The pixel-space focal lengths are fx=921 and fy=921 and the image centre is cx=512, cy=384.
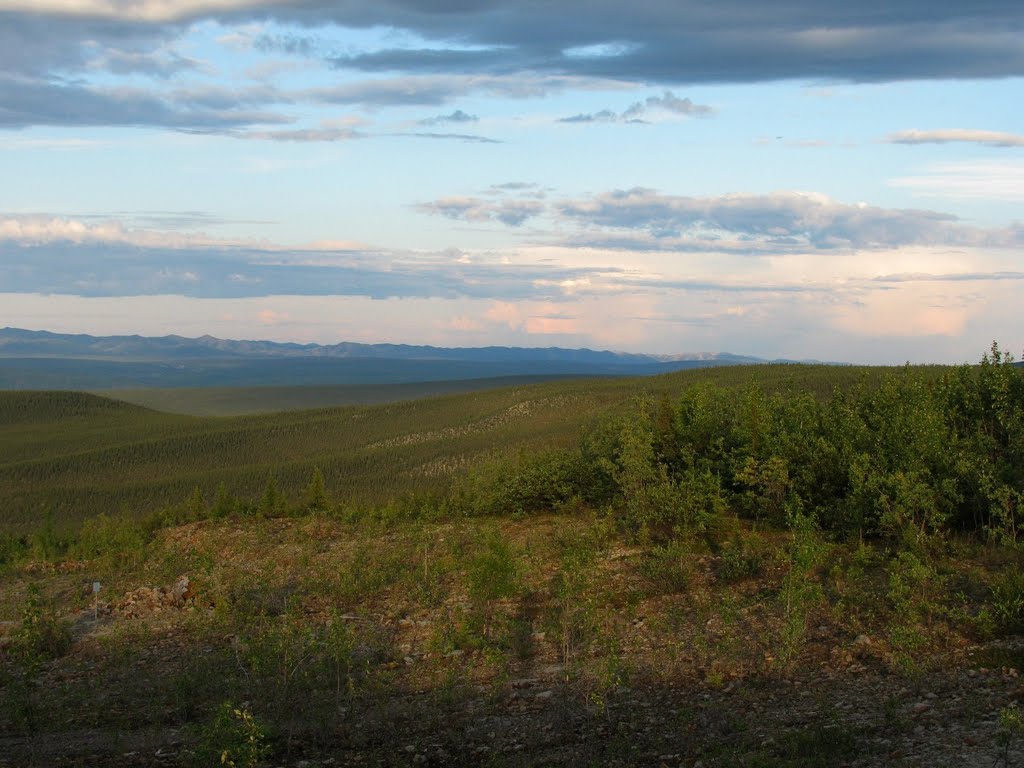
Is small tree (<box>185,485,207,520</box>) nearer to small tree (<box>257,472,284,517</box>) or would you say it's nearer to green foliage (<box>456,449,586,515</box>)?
A: small tree (<box>257,472,284,517</box>)

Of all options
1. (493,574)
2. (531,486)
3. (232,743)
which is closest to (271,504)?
(531,486)

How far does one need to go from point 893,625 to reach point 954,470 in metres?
5.38

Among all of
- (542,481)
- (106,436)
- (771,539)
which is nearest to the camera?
(771,539)

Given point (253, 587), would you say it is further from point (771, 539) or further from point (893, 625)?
point (893, 625)

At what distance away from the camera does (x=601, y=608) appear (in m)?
16.5

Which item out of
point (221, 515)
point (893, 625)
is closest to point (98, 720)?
point (893, 625)

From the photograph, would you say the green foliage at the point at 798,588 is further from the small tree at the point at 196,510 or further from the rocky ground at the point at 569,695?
the small tree at the point at 196,510

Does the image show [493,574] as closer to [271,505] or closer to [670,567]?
[670,567]

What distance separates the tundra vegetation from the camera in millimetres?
11742

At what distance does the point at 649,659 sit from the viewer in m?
14.2

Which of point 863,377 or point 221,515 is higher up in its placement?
point 863,377

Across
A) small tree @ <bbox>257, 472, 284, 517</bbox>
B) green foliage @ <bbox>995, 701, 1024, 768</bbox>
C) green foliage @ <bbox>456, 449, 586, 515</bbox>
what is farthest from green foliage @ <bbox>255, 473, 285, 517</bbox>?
green foliage @ <bbox>995, 701, 1024, 768</bbox>

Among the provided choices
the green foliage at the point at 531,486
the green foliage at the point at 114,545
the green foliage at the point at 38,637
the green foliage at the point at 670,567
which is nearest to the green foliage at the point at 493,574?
the green foliage at the point at 670,567

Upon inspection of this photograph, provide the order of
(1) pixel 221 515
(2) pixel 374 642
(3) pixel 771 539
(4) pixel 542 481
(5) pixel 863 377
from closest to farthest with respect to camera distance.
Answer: (2) pixel 374 642 < (3) pixel 771 539 < (5) pixel 863 377 < (4) pixel 542 481 < (1) pixel 221 515
